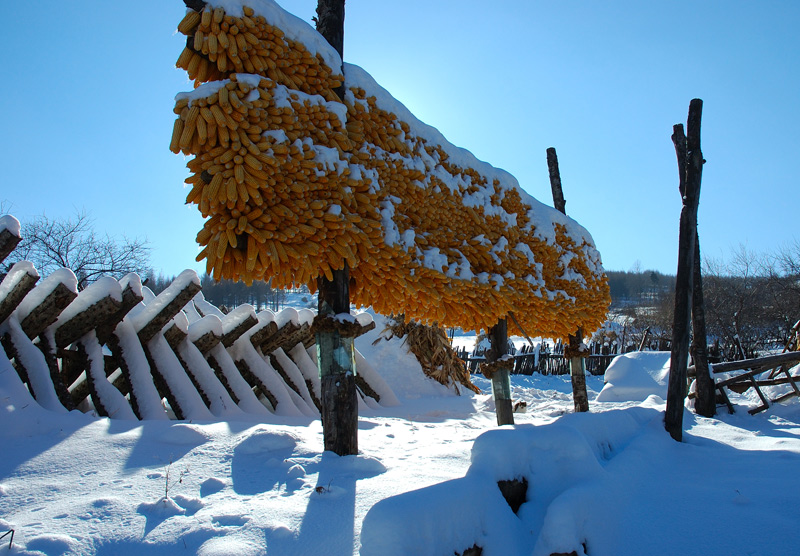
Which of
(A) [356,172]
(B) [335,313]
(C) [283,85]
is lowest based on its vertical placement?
(B) [335,313]

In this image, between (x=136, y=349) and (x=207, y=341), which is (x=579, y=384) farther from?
(x=136, y=349)

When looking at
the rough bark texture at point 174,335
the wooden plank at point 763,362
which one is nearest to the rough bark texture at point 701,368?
the wooden plank at point 763,362

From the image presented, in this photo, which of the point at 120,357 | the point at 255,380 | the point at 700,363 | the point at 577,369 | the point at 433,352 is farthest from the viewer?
the point at 433,352

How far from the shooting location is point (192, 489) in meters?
2.38

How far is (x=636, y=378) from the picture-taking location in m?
10.2

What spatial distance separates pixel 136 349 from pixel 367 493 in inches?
117

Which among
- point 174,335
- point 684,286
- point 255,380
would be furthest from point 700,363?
point 174,335

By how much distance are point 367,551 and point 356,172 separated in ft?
7.54

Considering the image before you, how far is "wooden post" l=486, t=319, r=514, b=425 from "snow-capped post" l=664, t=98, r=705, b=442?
→ 1.60 metres

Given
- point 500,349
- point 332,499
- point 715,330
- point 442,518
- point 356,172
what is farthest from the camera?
point 715,330

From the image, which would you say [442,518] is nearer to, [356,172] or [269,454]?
[269,454]

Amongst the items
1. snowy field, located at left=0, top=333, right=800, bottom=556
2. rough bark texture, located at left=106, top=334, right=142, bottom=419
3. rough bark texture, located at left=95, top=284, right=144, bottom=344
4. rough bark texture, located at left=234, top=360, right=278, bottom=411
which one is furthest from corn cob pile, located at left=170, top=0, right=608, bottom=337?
rough bark texture, located at left=234, top=360, right=278, bottom=411

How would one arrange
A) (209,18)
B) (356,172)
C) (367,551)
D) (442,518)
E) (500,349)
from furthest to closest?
1. (500,349)
2. (356,172)
3. (209,18)
4. (442,518)
5. (367,551)

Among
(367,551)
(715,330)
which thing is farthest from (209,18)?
(715,330)
